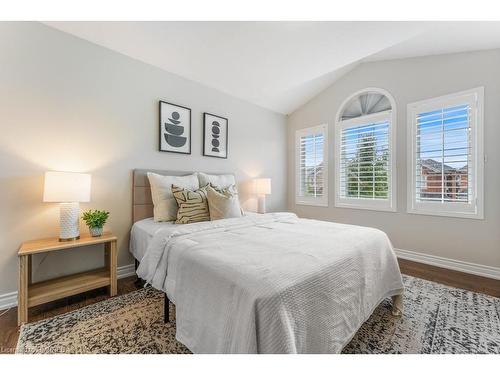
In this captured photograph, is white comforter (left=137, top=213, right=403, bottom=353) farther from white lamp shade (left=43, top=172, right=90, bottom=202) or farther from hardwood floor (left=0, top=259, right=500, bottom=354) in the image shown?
white lamp shade (left=43, top=172, right=90, bottom=202)

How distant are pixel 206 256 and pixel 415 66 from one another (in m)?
3.49

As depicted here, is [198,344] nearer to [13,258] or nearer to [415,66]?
[13,258]

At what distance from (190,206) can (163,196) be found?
34 cm

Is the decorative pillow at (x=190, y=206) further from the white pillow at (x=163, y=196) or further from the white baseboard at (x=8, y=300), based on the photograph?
the white baseboard at (x=8, y=300)

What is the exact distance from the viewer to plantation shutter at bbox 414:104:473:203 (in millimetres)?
2549

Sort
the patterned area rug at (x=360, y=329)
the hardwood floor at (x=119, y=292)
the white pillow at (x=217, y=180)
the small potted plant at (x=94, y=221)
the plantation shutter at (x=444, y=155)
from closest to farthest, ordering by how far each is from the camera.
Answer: the patterned area rug at (x=360, y=329) → the hardwood floor at (x=119, y=292) → the small potted plant at (x=94, y=221) → the plantation shutter at (x=444, y=155) → the white pillow at (x=217, y=180)

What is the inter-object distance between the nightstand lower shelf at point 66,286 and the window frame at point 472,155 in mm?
3616

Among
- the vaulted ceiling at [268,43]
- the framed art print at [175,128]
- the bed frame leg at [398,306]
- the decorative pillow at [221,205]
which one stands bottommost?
the bed frame leg at [398,306]

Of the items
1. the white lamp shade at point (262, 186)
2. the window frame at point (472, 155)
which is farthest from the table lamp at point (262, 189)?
the window frame at point (472, 155)

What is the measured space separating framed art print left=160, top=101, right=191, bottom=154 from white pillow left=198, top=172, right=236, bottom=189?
0.40 metres

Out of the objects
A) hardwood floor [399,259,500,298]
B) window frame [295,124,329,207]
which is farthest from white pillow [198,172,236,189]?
hardwood floor [399,259,500,298]

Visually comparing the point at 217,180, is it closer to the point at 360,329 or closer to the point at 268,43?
the point at 268,43

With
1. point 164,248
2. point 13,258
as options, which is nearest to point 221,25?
point 164,248

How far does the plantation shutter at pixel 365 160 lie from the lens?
3.18 metres
